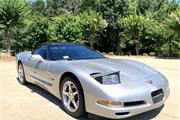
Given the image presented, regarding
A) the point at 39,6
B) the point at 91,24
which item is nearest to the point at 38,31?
the point at 91,24

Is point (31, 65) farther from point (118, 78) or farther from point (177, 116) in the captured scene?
point (177, 116)

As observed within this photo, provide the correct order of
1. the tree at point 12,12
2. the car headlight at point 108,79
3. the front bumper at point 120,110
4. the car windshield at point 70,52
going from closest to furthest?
the front bumper at point 120,110, the car headlight at point 108,79, the car windshield at point 70,52, the tree at point 12,12

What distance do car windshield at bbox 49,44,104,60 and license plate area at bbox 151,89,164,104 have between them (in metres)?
1.92

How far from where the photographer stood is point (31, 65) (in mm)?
6566

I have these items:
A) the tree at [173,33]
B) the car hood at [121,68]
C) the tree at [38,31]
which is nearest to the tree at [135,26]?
the tree at [173,33]

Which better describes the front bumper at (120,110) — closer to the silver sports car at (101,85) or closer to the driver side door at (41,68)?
the silver sports car at (101,85)

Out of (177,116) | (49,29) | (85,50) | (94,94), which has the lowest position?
(177,116)

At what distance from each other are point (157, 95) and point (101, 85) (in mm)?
893

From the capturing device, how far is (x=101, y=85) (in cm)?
423

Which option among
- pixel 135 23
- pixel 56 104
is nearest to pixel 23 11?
pixel 135 23

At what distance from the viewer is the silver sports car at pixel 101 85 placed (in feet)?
13.5

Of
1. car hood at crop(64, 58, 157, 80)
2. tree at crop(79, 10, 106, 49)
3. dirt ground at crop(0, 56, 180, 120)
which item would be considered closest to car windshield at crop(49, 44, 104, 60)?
car hood at crop(64, 58, 157, 80)

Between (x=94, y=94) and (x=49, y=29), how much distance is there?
23041 mm

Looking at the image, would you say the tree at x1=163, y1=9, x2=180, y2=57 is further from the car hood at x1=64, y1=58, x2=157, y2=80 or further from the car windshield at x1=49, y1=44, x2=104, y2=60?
the car hood at x1=64, y1=58, x2=157, y2=80
